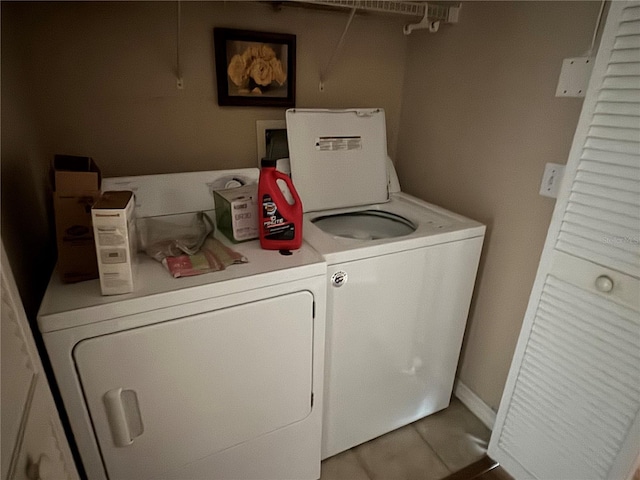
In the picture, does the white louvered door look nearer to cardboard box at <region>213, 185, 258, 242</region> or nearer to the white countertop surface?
the white countertop surface

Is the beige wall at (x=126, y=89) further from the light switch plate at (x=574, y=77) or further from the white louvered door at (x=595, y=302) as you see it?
the white louvered door at (x=595, y=302)

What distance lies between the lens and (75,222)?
1.20 meters

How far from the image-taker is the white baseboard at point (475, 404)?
2.17m

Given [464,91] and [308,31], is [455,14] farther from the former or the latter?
[308,31]

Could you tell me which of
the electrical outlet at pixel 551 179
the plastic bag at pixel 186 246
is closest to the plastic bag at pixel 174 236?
the plastic bag at pixel 186 246

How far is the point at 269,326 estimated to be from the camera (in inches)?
54.1

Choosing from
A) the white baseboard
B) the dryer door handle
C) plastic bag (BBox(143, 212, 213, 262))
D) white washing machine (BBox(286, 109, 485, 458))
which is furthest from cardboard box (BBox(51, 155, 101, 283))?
the white baseboard

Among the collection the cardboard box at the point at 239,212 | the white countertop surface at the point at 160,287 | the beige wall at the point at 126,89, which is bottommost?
the white countertop surface at the point at 160,287

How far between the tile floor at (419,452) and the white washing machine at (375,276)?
0.22 feet

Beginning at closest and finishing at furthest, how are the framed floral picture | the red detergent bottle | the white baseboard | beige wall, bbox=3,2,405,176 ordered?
1. the red detergent bottle
2. beige wall, bbox=3,2,405,176
3. the framed floral picture
4. the white baseboard

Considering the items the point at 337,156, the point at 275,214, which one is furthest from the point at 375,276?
the point at 337,156

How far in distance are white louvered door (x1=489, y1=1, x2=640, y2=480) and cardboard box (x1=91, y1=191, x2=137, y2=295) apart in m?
1.49

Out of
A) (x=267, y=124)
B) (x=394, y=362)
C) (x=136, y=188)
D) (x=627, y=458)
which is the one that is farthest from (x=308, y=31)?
(x=627, y=458)

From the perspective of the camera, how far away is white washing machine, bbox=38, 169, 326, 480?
1144 mm
